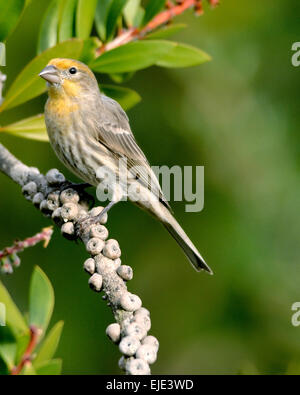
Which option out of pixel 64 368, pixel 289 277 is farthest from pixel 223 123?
pixel 64 368

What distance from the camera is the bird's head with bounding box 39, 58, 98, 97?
9.97 ft

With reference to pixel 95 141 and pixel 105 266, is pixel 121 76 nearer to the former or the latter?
pixel 95 141

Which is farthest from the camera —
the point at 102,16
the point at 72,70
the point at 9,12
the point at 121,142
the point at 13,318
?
the point at 121,142

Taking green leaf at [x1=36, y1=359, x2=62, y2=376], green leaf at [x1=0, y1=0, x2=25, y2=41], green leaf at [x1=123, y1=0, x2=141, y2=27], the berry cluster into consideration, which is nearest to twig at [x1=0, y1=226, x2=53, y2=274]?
the berry cluster

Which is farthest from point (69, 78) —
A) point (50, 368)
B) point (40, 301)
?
point (50, 368)

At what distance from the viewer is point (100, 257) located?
2158mm

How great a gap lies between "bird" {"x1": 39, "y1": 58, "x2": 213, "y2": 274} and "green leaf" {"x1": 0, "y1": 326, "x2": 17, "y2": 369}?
126cm

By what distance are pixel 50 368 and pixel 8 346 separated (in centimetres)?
20

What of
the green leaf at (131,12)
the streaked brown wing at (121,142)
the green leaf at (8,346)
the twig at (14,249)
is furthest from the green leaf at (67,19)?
the green leaf at (8,346)

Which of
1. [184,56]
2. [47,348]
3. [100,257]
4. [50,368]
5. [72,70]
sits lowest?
[50,368]

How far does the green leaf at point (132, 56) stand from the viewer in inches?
102

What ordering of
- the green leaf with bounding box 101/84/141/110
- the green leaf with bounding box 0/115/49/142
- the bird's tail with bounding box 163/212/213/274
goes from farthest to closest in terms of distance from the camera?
the bird's tail with bounding box 163/212/213/274 → the green leaf with bounding box 101/84/141/110 → the green leaf with bounding box 0/115/49/142

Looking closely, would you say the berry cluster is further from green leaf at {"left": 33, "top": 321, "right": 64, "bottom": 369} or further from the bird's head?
the bird's head

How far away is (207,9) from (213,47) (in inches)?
10.4
